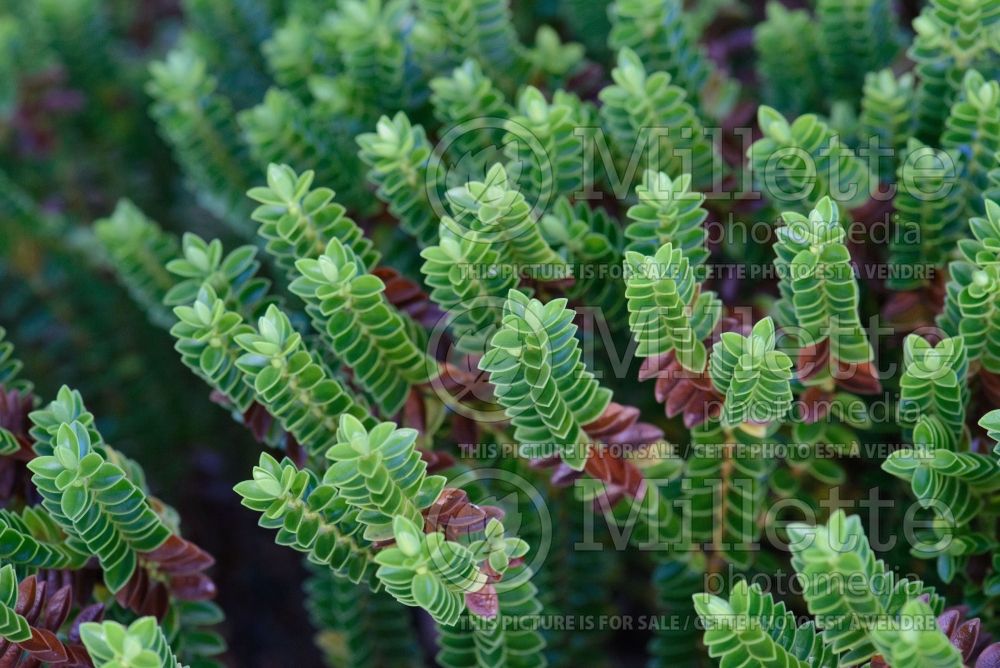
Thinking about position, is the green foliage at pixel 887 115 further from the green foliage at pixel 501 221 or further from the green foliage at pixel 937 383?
the green foliage at pixel 501 221

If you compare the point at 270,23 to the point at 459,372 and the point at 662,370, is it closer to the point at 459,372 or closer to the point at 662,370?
the point at 459,372

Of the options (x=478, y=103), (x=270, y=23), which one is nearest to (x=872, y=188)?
(x=478, y=103)

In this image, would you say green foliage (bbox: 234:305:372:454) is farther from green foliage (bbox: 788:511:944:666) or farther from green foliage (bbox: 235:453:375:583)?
green foliage (bbox: 788:511:944:666)

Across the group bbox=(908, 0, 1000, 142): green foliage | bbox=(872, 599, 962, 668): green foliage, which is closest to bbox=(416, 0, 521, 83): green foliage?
bbox=(908, 0, 1000, 142): green foliage

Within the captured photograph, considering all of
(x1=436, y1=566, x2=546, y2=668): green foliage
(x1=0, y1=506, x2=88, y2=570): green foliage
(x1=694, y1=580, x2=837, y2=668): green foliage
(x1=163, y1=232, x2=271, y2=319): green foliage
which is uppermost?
(x1=163, y1=232, x2=271, y2=319): green foliage

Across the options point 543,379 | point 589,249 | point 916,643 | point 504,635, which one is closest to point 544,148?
point 589,249

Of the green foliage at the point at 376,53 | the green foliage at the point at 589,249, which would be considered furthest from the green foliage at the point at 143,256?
the green foliage at the point at 589,249

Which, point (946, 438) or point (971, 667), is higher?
point (946, 438)
